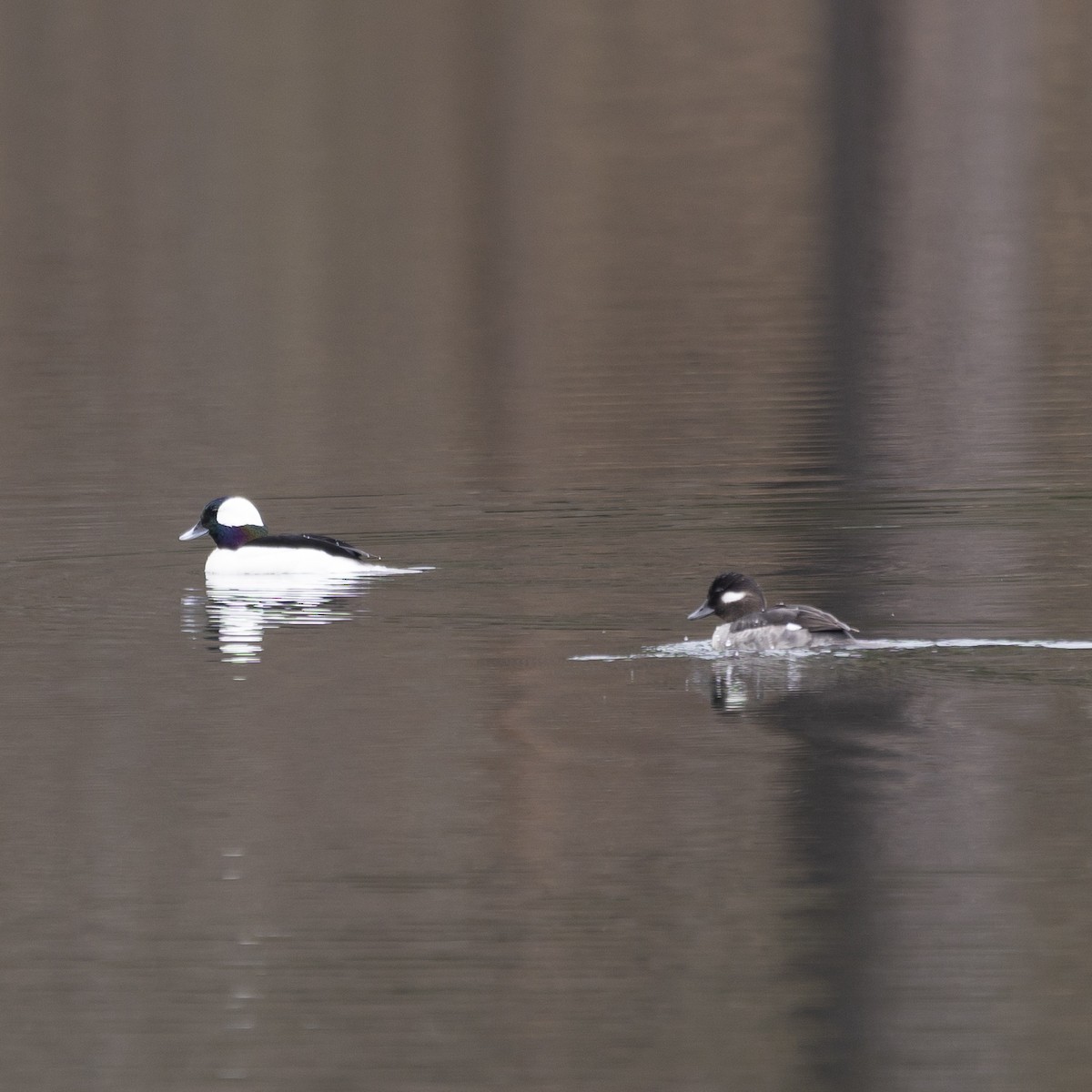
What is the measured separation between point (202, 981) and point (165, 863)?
4.08ft

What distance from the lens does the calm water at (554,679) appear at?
8.19 m

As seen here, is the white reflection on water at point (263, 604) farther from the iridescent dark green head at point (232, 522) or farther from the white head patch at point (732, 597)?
the white head patch at point (732, 597)

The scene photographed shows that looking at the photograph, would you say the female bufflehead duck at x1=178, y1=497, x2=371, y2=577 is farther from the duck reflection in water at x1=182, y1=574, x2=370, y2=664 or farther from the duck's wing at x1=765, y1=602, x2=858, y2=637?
the duck's wing at x1=765, y1=602, x2=858, y2=637

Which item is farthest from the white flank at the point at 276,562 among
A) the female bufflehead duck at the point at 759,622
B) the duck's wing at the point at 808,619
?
the duck's wing at the point at 808,619

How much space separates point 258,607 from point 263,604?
0.25 feet

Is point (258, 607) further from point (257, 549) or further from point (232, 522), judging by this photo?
point (232, 522)

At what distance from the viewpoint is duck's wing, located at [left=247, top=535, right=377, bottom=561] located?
48.4 ft

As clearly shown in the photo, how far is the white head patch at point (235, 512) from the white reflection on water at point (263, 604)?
520 mm

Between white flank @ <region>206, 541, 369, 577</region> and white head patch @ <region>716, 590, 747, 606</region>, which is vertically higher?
white flank @ <region>206, 541, 369, 577</region>

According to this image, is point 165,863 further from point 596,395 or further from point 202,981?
point 596,395

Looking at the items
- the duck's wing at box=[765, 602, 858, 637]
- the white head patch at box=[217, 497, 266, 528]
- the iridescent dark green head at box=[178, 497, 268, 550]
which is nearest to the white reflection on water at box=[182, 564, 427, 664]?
the iridescent dark green head at box=[178, 497, 268, 550]

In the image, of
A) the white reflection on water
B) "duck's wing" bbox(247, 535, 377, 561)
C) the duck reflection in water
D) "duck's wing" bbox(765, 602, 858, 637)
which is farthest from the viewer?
"duck's wing" bbox(247, 535, 377, 561)

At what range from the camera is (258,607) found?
1465 centimetres

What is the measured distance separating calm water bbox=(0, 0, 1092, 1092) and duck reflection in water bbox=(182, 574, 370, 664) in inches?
3.1
